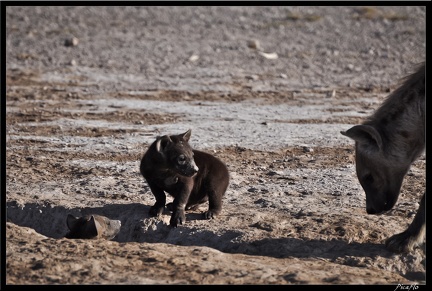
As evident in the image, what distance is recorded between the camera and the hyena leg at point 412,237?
6.16 metres

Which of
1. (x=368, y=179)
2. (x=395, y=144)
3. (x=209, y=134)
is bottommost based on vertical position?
(x=209, y=134)

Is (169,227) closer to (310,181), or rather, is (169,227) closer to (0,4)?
(310,181)

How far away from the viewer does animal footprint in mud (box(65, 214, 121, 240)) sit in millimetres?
6570

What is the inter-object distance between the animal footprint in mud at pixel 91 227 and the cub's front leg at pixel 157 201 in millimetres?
320

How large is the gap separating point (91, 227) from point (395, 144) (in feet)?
6.95

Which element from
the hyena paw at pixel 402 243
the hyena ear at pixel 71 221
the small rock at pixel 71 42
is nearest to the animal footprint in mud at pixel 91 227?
the hyena ear at pixel 71 221

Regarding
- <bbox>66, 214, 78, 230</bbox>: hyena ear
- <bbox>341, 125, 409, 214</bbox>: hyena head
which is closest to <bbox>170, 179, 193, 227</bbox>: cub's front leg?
<bbox>66, 214, 78, 230</bbox>: hyena ear

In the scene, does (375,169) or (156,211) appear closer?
(375,169)

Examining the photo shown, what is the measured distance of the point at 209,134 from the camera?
32.3ft

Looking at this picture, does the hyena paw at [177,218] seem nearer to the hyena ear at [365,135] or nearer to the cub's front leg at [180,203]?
the cub's front leg at [180,203]

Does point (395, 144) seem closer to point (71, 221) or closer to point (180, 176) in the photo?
point (180, 176)

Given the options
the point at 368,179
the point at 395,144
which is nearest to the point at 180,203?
the point at 368,179

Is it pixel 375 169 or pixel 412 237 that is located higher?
pixel 375 169
